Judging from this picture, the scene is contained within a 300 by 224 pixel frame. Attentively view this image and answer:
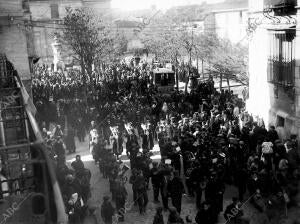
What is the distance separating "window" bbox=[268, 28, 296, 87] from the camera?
15.8 meters

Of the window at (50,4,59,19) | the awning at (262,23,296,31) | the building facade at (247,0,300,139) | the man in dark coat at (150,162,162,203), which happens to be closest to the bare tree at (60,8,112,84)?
the building facade at (247,0,300,139)

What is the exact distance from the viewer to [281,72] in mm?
16844

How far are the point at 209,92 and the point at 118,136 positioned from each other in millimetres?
9562

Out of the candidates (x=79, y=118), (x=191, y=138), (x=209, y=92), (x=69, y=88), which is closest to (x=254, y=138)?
(x=191, y=138)

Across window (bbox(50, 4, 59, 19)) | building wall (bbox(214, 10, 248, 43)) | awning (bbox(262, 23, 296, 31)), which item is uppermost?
window (bbox(50, 4, 59, 19))

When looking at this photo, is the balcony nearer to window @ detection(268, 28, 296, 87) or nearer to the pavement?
window @ detection(268, 28, 296, 87)

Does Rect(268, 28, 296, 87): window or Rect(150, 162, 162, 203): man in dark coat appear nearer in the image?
Rect(150, 162, 162, 203): man in dark coat

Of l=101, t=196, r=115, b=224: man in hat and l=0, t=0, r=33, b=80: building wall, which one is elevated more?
l=0, t=0, r=33, b=80: building wall

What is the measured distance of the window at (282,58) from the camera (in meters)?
15.8

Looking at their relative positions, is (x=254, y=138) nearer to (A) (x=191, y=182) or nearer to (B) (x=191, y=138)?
(B) (x=191, y=138)

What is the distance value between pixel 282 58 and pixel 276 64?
51cm

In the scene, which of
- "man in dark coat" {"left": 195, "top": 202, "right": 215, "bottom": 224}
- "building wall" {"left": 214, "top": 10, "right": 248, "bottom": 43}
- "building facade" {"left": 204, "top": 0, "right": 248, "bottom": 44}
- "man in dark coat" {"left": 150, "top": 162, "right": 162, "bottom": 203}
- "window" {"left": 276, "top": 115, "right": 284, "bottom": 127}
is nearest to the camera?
"man in dark coat" {"left": 195, "top": 202, "right": 215, "bottom": 224}

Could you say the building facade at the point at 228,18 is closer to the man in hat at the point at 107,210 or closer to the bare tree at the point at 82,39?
the bare tree at the point at 82,39

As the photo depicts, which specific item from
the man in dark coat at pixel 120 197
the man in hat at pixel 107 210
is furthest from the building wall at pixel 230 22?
the man in hat at pixel 107 210
